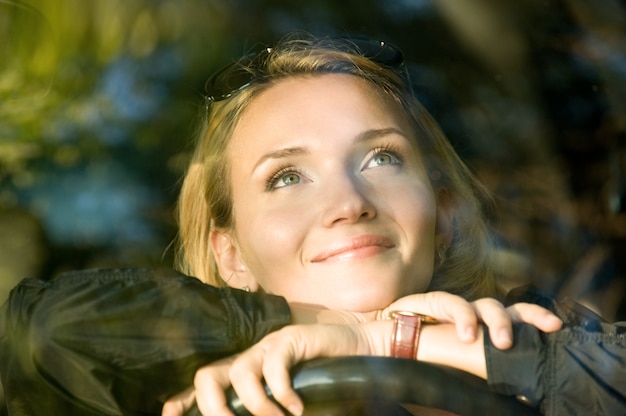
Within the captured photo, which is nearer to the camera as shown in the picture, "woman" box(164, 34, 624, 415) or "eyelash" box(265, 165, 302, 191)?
"woman" box(164, 34, 624, 415)

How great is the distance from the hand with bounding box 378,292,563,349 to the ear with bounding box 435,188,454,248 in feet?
1.13

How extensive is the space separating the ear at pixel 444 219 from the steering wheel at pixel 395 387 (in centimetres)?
56

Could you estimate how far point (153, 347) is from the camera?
1.24m

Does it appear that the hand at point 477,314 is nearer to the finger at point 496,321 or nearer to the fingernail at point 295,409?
the finger at point 496,321

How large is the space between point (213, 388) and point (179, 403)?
0.08 meters

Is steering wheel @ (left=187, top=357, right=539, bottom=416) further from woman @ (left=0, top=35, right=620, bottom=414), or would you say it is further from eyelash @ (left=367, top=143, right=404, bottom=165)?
eyelash @ (left=367, top=143, right=404, bottom=165)

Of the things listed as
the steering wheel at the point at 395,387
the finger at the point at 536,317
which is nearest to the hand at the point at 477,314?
the finger at the point at 536,317

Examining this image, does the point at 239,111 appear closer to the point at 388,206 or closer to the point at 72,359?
the point at 388,206

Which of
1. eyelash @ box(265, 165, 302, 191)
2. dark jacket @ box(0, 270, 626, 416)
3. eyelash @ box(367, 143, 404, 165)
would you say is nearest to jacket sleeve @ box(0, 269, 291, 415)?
dark jacket @ box(0, 270, 626, 416)

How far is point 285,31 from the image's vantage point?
1.57 meters

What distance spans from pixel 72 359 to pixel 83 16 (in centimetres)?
40

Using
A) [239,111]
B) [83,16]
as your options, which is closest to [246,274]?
[239,111]

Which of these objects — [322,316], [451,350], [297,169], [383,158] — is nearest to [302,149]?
[297,169]

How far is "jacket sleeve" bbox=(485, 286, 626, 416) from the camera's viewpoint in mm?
1225
